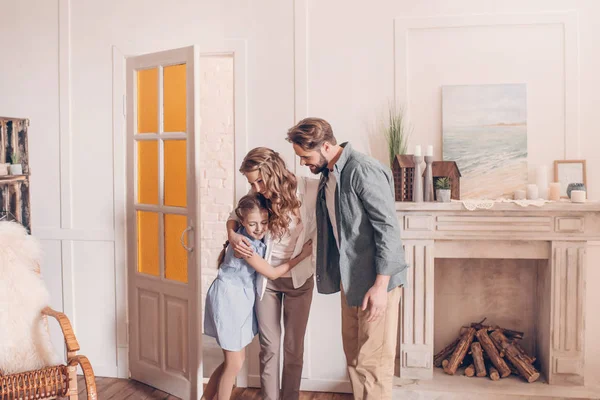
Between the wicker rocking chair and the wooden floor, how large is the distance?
93cm

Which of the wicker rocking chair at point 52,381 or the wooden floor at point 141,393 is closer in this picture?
the wicker rocking chair at point 52,381

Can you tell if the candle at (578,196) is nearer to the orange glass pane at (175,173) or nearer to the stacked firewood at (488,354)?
the stacked firewood at (488,354)

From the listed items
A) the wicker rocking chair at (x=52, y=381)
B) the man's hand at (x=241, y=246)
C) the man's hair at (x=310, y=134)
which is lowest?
the wicker rocking chair at (x=52, y=381)

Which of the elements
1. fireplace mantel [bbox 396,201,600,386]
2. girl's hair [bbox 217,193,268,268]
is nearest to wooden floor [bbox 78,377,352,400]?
fireplace mantel [bbox 396,201,600,386]

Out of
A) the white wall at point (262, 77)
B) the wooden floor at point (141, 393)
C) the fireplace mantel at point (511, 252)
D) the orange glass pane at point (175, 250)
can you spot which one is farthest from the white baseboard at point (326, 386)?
the white wall at point (262, 77)

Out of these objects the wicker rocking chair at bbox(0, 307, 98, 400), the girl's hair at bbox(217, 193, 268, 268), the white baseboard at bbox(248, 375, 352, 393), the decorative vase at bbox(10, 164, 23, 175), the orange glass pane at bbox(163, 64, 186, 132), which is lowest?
the white baseboard at bbox(248, 375, 352, 393)

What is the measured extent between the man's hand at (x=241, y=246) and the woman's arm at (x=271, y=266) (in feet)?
0.09

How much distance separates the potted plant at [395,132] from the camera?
355 centimetres

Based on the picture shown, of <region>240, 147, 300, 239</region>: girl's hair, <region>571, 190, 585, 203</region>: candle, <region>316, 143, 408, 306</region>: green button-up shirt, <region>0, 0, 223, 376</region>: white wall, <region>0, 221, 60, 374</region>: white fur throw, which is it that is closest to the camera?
<region>316, 143, 408, 306</region>: green button-up shirt

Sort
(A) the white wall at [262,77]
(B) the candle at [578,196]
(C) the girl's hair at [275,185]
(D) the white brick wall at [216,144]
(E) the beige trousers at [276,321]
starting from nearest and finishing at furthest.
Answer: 1. (C) the girl's hair at [275,185]
2. (E) the beige trousers at [276,321]
3. (B) the candle at [578,196]
4. (A) the white wall at [262,77]
5. (D) the white brick wall at [216,144]

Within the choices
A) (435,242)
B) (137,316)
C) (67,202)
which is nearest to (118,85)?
(67,202)

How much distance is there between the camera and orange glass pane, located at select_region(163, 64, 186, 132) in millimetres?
3406

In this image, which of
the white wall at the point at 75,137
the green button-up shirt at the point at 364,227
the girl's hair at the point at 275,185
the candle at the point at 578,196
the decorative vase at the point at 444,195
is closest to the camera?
the green button-up shirt at the point at 364,227

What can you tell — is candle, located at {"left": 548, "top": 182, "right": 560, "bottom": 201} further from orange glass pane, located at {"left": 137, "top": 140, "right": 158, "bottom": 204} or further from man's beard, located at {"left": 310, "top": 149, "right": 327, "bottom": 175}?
orange glass pane, located at {"left": 137, "top": 140, "right": 158, "bottom": 204}
